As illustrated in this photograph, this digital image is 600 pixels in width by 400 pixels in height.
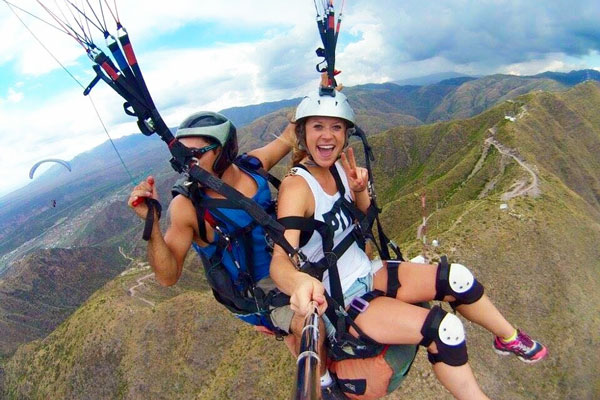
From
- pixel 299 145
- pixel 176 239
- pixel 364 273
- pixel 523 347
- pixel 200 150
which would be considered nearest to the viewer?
pixel 176 239

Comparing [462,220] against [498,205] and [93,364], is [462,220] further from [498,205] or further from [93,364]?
[93,364]

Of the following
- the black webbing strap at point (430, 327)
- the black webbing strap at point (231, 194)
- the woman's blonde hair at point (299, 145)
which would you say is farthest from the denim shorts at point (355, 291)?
the woman's blonde hair at point (299, 145)

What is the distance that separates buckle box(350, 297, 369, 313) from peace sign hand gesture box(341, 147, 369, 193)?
192cm

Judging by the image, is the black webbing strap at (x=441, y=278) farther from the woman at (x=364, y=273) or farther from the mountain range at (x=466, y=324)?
the mountain range at (x=466, y=324)

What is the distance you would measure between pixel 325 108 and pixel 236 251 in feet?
9.07

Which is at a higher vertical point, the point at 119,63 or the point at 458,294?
the point at 119,63

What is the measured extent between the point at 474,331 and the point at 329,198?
3074cm

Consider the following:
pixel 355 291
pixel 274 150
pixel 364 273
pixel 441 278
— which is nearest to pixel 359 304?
pixel 355 291

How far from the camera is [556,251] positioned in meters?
43.5

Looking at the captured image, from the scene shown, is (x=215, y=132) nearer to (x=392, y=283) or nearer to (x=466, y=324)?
(x=392, y=283)

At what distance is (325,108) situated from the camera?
5.87m

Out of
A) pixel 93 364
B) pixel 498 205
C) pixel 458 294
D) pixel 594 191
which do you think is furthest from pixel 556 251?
pixel 594 191

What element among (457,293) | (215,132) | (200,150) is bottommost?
(457,293)

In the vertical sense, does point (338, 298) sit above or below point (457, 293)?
above
